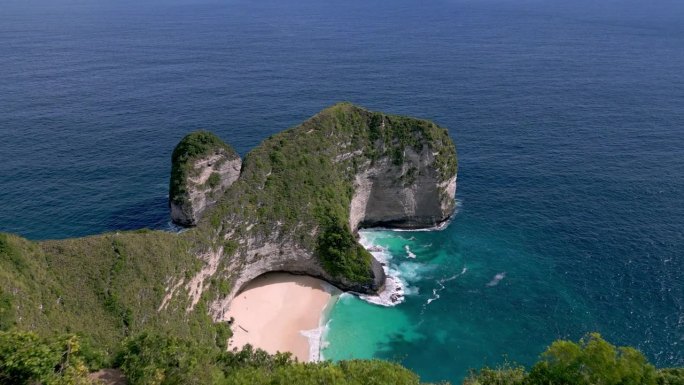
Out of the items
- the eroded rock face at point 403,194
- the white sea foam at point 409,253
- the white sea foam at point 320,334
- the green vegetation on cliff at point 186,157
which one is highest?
the green vegetation on cliff at point 186,157

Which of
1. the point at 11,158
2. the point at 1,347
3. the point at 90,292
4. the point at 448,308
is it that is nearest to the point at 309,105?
the point at 11,158

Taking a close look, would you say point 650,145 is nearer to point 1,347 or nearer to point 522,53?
point 522,53

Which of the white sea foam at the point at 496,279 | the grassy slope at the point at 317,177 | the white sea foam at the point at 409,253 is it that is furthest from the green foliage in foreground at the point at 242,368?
the white sea foam at the point at 409,253

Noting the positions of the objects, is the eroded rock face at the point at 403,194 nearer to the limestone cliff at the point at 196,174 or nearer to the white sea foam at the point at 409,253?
the white sea foam at the point at 409,253

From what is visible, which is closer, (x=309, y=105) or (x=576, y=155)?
(x=576, y=155)

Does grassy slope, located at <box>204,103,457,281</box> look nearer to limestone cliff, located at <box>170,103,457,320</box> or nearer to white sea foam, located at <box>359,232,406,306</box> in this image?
limestone cliff, located at <box>170,103,457,320</box>

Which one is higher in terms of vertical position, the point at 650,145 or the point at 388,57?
the point at 388,57

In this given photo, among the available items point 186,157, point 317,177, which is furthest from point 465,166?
point 186,157
